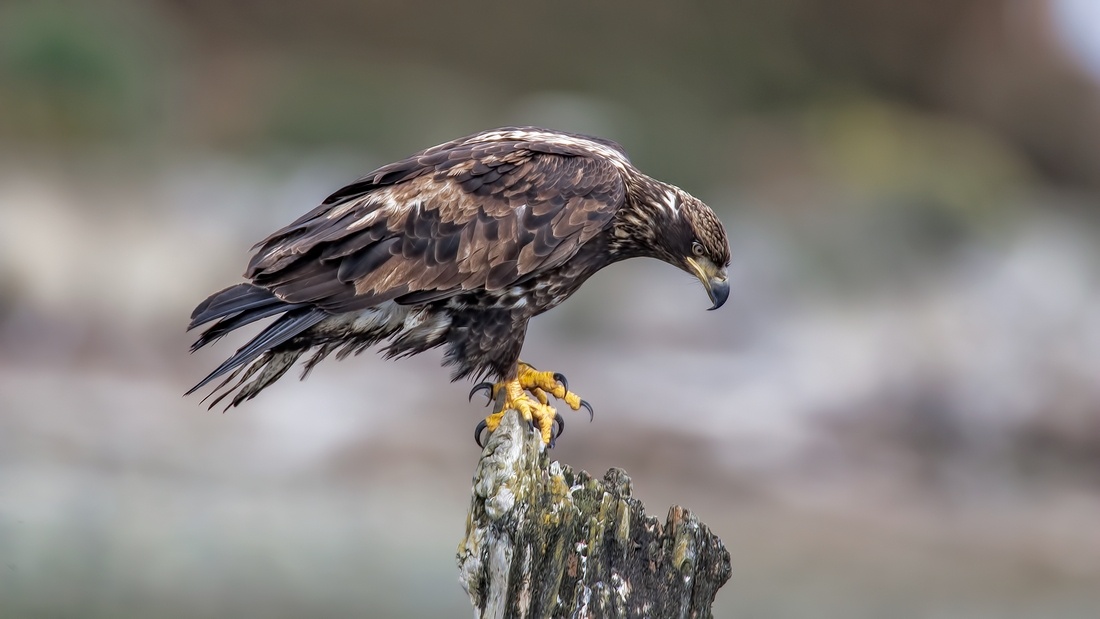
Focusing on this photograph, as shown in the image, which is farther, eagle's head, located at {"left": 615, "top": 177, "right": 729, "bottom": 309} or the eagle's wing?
eagle's head, located at {"left": 615, "top": 177, "right": 729, "bottom": 309}

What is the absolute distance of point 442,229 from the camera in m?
2.81

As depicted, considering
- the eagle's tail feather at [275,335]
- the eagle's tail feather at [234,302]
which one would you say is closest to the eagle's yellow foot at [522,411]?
the eagle's tail feather at [275,335]

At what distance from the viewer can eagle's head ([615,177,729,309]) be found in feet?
9.96

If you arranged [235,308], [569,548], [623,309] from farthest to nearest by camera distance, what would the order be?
1. [623,309]
2. [235,308]
3. [569,548]

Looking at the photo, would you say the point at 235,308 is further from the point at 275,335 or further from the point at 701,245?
the point at 701,245

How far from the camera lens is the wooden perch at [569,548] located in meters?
2.39

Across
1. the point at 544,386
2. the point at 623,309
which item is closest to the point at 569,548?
the point at 544,386

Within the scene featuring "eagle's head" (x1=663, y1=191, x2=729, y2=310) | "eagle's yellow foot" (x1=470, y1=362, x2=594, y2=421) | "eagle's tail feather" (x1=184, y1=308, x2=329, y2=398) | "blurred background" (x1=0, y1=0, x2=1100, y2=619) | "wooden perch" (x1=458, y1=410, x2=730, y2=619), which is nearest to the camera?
"wooden perch" (x1=458, y1=410, x2=730, y2=619)

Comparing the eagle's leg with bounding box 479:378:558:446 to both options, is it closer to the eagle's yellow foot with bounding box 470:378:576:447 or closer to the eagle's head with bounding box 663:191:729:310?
the eagle's yellow foot with bounding box 470:378:576:447

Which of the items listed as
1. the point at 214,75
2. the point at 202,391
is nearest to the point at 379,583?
the point at 202,391

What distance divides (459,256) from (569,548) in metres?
0.92

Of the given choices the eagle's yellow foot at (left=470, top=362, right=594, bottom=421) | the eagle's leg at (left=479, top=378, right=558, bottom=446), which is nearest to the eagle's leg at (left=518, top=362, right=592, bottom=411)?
the eagle's yellow foot at (left=470, top=362, right=594, bottom=421)

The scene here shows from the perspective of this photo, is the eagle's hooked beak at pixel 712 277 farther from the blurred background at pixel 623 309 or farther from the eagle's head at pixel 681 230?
the blurred background at pixel 623 309

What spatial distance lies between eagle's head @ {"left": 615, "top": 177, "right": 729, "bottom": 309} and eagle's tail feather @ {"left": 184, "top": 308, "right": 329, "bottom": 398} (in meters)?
1.06
